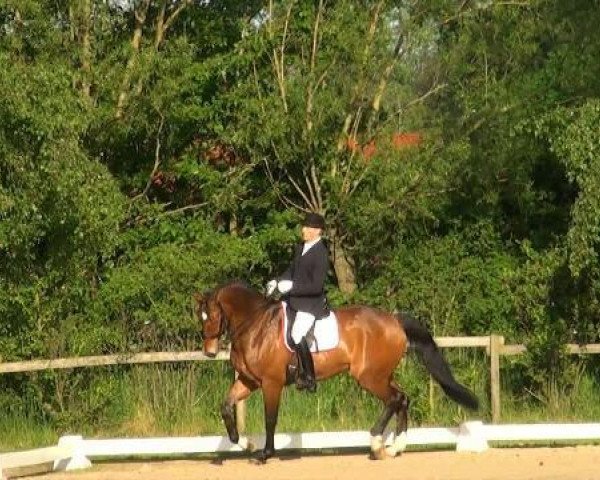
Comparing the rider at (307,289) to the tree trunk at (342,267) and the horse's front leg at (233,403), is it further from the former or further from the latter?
the tree trunk at (342,267)

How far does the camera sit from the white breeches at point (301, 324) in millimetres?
11492

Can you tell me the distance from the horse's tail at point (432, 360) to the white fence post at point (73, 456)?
3322 mm

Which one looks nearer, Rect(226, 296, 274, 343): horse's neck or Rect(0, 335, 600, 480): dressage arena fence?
Rect(226, 296, 274, 343): horse's neck

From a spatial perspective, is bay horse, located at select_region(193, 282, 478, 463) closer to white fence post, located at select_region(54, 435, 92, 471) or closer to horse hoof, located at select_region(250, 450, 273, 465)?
horse hoof, located at select_region(250, 450, 273, 465)

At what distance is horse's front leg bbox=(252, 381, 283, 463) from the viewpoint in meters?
11.7

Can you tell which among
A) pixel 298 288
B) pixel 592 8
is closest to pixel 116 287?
pixel 298 288

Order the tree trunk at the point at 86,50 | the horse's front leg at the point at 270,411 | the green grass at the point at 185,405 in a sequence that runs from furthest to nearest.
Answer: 1. the tree trunk at the point at 86,50
2. the green grass at the point at 185,405
3. the horse's front leg at the point at 270,411

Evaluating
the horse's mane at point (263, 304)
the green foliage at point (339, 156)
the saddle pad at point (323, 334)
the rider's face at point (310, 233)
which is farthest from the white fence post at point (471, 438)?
the green foliage at point (339, 156)

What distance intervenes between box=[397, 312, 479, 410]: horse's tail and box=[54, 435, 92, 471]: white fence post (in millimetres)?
3322

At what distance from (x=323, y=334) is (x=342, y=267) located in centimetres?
761

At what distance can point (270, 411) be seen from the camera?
1166cm

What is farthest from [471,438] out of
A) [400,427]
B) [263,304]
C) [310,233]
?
[310,233]

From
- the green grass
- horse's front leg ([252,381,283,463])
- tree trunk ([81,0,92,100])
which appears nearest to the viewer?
horse's front leg ([252,381,283,463])

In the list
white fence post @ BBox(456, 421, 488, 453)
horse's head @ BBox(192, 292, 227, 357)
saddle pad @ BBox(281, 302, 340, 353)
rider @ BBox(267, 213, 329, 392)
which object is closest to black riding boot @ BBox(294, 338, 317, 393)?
rider @ BBox(267, 213, 329, 392)
